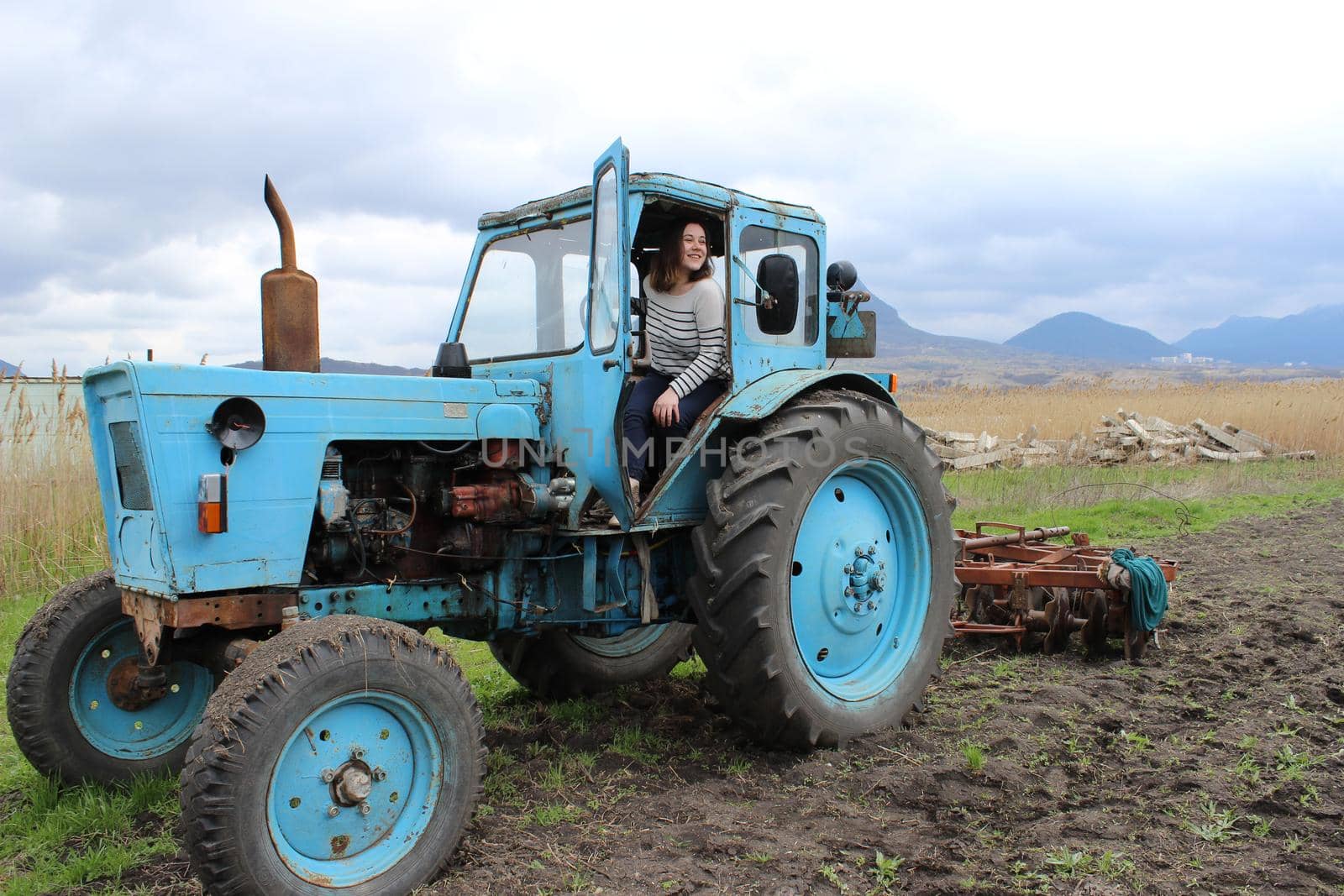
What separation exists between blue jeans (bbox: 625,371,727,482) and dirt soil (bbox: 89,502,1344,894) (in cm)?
128

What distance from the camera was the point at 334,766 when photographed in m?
3.11

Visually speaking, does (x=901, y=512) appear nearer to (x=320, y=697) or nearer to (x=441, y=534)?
(x=441, y=534)

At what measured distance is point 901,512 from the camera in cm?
493

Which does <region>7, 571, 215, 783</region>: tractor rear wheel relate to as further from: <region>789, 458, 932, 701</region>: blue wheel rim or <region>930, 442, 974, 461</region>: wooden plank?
<region>930, 442, 974, 461</region>: wooden plank

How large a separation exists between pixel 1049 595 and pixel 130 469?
477 cm

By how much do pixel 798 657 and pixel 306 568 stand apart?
199 cm

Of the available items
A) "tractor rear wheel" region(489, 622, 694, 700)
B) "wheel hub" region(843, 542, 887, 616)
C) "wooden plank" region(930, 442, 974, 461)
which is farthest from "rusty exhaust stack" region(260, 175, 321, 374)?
"wooden plank" region(930, 442, 974, 461)

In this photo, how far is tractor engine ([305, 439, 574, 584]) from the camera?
12.4 ft

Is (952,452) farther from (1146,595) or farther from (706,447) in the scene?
(706,447)

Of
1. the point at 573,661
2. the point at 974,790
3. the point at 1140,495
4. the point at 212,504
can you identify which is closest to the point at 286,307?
the point at 212,504

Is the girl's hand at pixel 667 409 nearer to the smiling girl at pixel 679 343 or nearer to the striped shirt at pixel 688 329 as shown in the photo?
the smiling girl at pixel 679 343

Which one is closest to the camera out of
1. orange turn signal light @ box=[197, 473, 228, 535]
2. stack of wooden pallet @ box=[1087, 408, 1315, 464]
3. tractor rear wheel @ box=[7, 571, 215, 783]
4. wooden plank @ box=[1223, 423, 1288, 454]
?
orange turn signal light @ box=[197, 473, 228, 535]

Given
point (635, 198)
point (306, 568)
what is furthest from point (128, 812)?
point (635, 198)

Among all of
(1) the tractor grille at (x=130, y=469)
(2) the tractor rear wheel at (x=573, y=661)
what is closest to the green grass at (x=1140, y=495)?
(2) the tractor rear wheel at (x=573, y=661)
